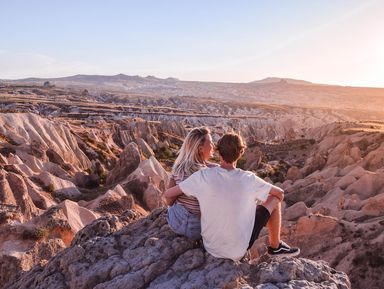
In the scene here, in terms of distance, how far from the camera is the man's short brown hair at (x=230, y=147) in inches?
224

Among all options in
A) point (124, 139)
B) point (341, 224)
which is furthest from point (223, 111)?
point (341, 224)

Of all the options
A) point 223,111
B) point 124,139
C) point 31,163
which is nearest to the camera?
point 31,163

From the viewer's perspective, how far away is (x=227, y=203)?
5660 millimetres

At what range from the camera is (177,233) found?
6516mm

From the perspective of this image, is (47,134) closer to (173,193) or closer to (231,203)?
(173,193)

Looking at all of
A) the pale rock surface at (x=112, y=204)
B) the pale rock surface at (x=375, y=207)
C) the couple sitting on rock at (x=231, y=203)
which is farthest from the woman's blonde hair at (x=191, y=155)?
the pale rock surface at (x=112, y=204)

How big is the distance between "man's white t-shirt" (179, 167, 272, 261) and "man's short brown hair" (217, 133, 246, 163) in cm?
16

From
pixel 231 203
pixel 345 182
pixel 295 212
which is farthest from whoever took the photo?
pixel 345 182

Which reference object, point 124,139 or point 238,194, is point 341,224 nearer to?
point 238,194

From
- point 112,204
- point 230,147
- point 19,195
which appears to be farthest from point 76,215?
point 230,147

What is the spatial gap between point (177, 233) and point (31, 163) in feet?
77.8

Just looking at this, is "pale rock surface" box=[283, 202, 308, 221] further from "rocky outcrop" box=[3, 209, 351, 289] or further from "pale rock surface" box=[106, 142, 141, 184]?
"rocky outcrop" box=[3, 209, 351, 289]

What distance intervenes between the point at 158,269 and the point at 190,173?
1.33 meters

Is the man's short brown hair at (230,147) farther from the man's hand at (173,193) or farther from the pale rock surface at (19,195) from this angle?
the pale rock surface at (19,195)
